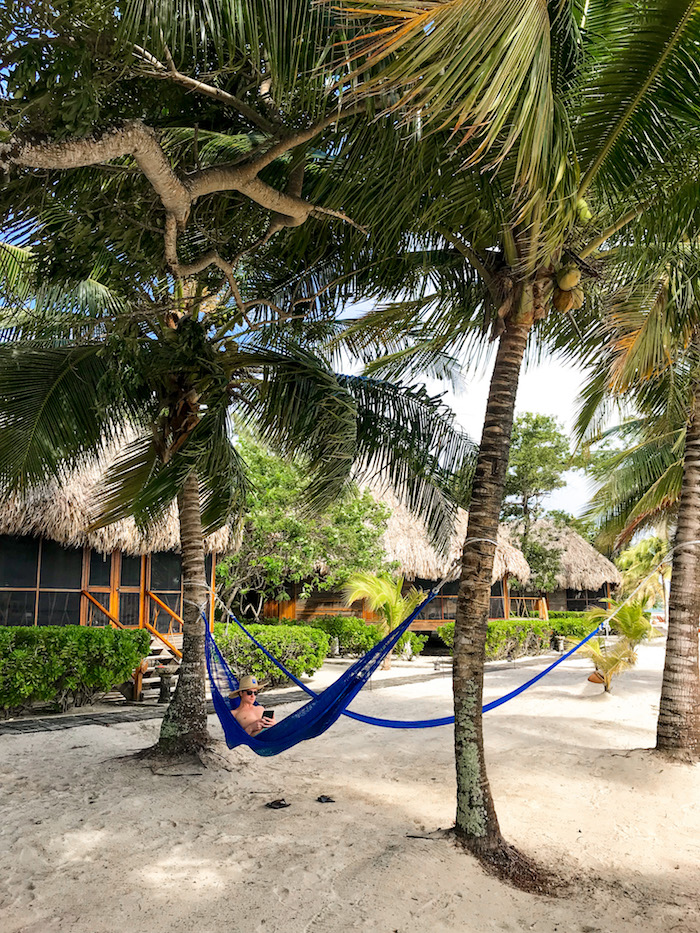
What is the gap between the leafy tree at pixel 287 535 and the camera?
9.67 m

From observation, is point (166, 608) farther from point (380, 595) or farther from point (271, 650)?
point (380, 595)

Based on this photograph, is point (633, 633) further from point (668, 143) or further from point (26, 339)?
point (26, 339)

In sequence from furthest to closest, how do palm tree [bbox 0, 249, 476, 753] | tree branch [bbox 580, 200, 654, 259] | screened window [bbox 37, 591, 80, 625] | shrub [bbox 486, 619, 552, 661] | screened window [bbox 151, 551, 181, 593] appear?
shrub [bbox 486, 619, 552, 661]
screened window [bbox 151, 551, 181, 593]
screened window [bbox 37, 591, 80, 625]
palm tree [bbox 0, 249, 476, 753]
tree branch [bbox 580, 200, 654, 259]

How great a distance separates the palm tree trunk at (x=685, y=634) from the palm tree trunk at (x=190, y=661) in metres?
3.05

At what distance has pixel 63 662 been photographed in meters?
5.98

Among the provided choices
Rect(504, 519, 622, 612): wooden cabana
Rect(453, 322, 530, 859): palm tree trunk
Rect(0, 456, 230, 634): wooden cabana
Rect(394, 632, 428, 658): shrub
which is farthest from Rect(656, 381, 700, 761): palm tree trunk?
Rect(504, 519, 622, 612): wooden cabana

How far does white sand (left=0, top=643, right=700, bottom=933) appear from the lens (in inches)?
104

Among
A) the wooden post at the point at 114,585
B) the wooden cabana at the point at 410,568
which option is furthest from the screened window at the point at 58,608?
the wooden cabana at the point at 410,568

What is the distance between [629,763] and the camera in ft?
15.2

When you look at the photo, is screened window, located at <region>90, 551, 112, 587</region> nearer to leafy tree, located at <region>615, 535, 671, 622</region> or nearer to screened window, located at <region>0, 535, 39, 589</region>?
screened window, located at <region>0, 535, 39, 589</region>

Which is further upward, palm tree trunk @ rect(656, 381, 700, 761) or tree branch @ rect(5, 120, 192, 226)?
tree branch @ rect(5, 120, 192, 226)

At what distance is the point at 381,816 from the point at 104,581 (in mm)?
6097

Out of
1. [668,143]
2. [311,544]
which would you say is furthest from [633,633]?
[668,143]

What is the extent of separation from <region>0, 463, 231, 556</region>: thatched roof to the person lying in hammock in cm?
302
